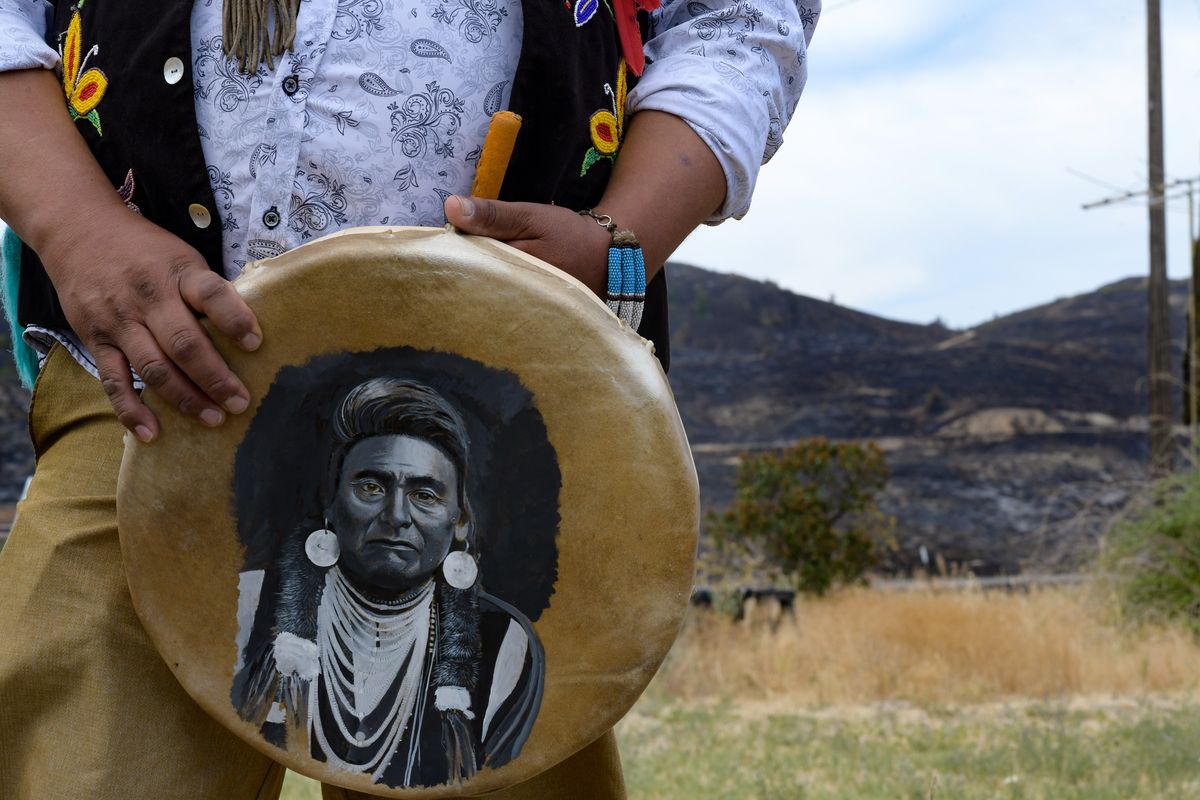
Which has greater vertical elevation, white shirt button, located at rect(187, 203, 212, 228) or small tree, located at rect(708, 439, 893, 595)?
white shirt button, located at rect(187, 203, 212, 228)

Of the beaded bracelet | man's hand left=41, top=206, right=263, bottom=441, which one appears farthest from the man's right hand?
the beaded bracelet

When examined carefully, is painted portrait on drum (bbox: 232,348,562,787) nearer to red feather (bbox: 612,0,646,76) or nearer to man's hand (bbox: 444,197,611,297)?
man's hand (bbox: 444,197,611,297)

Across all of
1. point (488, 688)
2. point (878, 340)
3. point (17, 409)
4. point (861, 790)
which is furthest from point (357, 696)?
point (878, 340)

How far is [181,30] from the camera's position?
1261mm

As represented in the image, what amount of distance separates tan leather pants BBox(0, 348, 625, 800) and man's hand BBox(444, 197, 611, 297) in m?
0.44

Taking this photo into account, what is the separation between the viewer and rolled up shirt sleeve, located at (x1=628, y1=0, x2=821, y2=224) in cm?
141

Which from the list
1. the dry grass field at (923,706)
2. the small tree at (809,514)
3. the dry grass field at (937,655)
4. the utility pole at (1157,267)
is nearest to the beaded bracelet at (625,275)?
the dry grass field at (923,706)

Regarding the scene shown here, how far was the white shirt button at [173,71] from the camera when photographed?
126 centimetres

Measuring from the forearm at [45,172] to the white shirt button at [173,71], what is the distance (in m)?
0.12

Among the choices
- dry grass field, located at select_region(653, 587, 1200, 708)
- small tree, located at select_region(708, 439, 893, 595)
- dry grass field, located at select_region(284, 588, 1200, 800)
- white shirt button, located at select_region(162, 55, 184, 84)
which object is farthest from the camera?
small tree, located at select_region(708, 439, 893, 595)

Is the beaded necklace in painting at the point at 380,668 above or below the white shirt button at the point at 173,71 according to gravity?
below

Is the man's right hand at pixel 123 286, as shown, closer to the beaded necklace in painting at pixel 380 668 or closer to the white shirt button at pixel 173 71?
the white shirt button at pixel 173 71

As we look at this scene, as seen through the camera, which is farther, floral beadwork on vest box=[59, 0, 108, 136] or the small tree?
the small tree

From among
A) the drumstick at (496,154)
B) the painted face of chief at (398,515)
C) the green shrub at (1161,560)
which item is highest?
the drumstick at (496,154)
